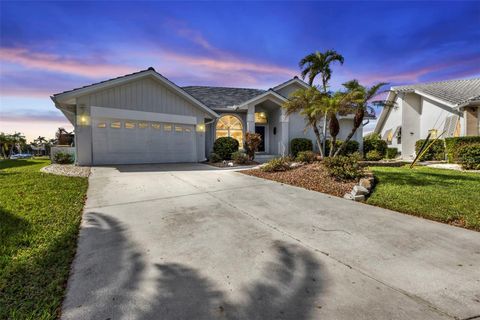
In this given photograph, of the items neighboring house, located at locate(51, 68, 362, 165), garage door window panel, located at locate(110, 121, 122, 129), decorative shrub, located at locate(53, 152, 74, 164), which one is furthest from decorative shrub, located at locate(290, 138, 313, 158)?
decorative shrub, located at locate(53, 152, 74, 164)

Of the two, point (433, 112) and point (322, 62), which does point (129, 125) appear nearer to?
point (322, 62)

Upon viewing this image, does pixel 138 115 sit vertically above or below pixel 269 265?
above

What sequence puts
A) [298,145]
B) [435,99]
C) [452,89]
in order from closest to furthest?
[298,145], [435,99], [452,89]

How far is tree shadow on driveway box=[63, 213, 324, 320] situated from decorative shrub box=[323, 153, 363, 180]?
16.2ft

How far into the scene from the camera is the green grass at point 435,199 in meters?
4.22

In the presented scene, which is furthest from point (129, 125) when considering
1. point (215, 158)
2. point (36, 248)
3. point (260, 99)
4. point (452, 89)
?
point (452, 89)

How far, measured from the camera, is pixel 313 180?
24.7 feet

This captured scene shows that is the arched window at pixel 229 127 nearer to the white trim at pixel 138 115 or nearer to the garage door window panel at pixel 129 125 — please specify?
the white trim at pixel 138 115

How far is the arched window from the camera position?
1677cm

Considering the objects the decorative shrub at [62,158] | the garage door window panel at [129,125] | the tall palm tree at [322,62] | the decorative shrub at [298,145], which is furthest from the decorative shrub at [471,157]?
the decorative shrub at [62,158]

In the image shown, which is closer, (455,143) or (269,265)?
(269,265)

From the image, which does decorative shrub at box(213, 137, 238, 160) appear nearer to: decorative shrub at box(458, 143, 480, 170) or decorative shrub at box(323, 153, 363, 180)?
decorative shrub at box(323, 153, 363, 180)

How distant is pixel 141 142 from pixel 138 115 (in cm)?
146

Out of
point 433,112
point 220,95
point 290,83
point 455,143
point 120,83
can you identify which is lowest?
point 455,143
